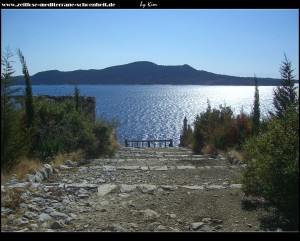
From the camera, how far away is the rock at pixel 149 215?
16.7 feet

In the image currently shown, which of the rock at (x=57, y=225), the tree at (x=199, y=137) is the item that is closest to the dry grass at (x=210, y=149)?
the tree at (x=199, y=137)

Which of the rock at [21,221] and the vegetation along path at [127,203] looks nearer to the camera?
the rock at [21,221]

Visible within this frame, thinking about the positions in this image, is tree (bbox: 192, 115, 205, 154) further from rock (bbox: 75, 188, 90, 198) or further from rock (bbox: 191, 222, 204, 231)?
rock (bbox: 191, 222, 204, 231)

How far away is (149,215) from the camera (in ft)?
17.0

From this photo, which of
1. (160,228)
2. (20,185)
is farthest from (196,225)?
(20,185)

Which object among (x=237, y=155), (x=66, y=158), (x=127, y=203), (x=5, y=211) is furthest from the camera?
(x=237, y=155)

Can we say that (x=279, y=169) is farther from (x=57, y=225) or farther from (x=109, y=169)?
(x=109, y=169)

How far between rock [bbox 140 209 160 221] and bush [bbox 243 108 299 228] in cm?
186

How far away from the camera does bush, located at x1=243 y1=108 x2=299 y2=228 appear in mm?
4875

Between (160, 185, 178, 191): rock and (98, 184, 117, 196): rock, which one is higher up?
(98, 184, 117, 196): rock

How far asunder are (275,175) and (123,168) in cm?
476

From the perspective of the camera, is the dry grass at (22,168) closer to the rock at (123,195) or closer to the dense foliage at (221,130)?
the rock at (123,195)

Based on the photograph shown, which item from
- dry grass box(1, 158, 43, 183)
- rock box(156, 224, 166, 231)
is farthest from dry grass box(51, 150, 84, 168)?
rock box(156, 224, 166, 231)

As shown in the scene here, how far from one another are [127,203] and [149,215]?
0.73 metres
